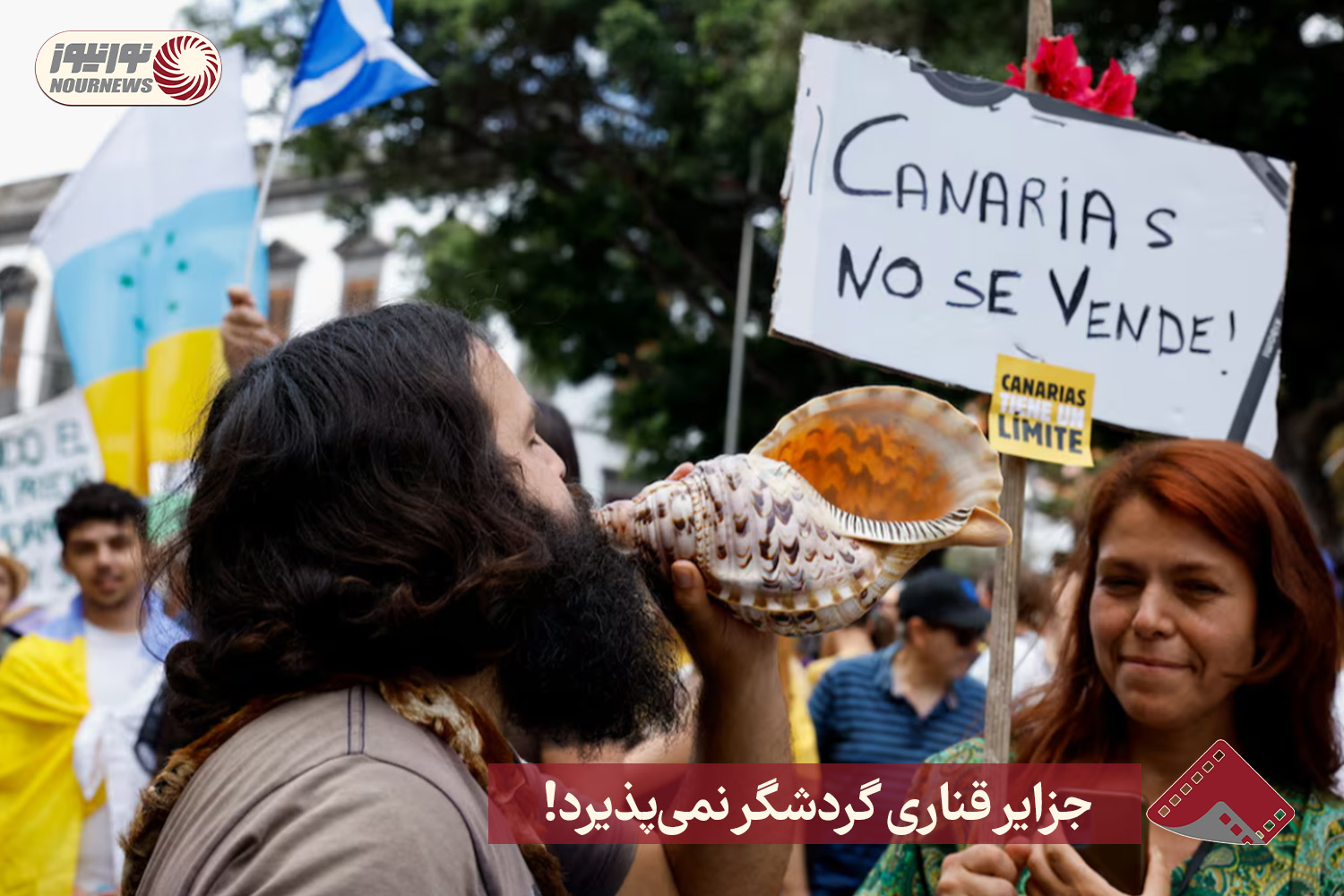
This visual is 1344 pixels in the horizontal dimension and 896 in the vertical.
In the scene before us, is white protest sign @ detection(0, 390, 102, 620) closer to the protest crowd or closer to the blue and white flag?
the blue and white flag

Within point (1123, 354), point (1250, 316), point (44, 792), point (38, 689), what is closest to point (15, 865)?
point (44, 792)

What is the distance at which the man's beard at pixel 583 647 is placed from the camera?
1.44m

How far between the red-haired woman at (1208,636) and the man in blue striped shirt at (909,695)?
204cm

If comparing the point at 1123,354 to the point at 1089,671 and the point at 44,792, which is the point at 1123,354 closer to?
the point at 1089,671

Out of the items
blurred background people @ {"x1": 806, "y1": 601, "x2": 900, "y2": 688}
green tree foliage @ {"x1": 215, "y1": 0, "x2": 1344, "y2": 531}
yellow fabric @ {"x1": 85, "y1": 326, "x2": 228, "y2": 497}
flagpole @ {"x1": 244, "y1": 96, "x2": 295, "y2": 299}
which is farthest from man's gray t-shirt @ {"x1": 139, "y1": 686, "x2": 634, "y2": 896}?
green tree foliage @ {"x1": 215, "y1": 0, "x2": 1344, "y2": 531}

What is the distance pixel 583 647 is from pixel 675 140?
1251cm

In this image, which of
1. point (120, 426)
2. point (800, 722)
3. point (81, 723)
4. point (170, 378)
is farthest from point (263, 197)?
point (800, 722)

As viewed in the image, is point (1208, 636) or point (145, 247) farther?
point (145, 247)

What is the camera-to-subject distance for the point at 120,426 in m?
4.08

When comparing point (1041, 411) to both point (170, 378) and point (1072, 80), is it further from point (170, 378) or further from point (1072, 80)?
point (170, 378)

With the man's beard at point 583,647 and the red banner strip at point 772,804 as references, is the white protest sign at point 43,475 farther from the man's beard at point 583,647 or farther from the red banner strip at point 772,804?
the man's beard at point 583,647

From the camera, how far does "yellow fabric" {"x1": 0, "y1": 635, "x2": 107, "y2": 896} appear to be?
11.3 feet

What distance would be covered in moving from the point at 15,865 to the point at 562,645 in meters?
2.82

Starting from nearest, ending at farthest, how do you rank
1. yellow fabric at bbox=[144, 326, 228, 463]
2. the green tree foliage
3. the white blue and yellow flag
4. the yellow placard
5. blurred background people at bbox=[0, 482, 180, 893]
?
the yellow placard
blurred background people at bbox=[0, 482, 180, 893]
yellow fabric at bbox=[144, 326, 228, 463]
the white blue and yellow flag
the green tree foliage
